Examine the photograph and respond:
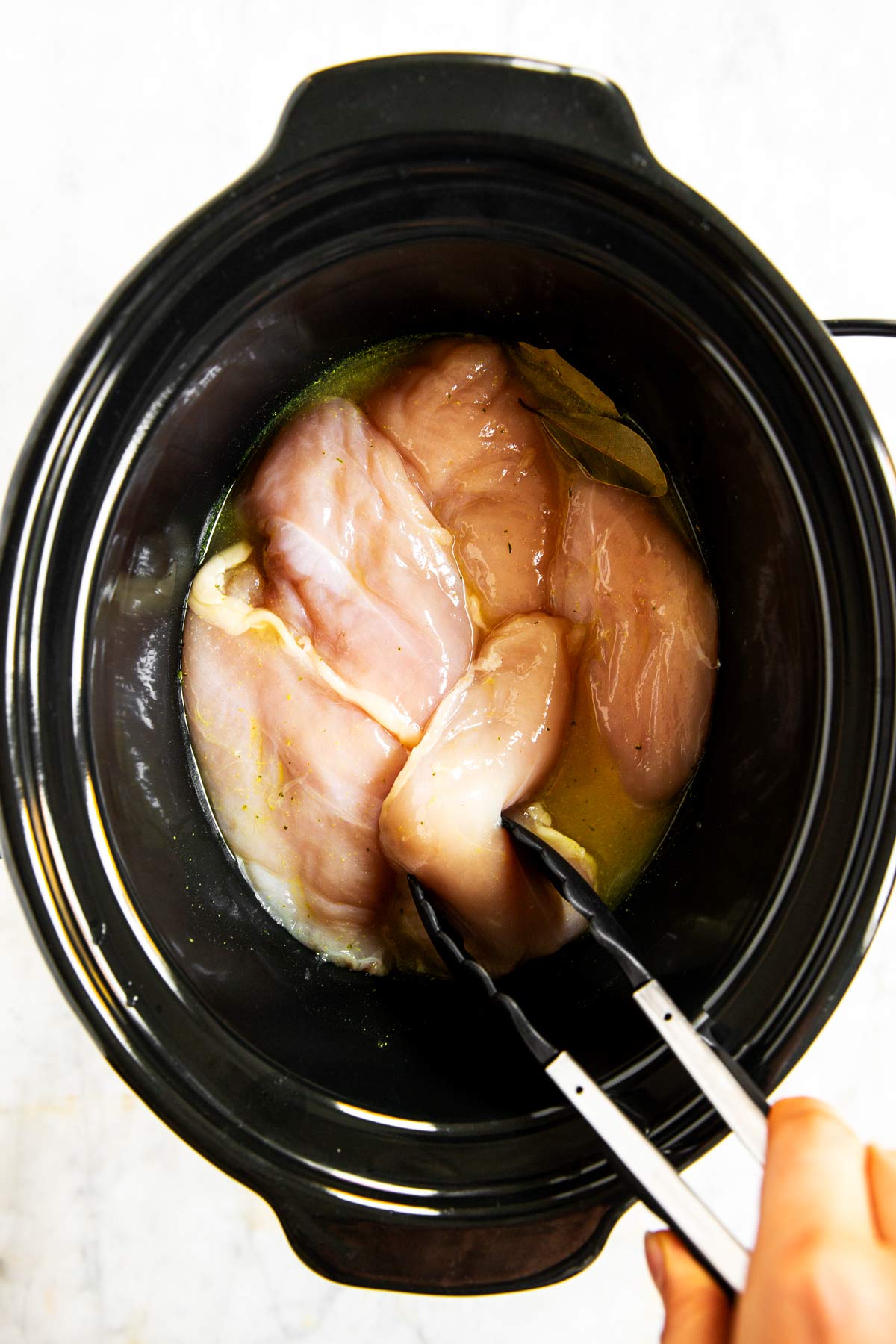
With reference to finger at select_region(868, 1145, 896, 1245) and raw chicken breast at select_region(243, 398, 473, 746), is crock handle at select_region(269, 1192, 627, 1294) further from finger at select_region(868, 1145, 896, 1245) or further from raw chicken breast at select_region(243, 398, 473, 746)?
raw chicken breast at select_region(243, 398, 473, 746)

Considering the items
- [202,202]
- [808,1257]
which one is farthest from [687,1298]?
[202,202]

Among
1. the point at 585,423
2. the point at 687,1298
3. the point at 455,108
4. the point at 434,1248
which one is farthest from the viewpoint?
the point at 585,423

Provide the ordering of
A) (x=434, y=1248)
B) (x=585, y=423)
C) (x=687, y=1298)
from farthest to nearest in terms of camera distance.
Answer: (x=585, y=423) → (x=434, y=1248) → (x=687, y=1298)

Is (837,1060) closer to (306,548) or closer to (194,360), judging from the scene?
(306,548)

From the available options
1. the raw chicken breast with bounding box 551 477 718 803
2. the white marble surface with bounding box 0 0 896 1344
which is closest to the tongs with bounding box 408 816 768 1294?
the raw chicken breast with bounding box 551 477 718 803

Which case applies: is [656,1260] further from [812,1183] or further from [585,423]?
[585,423]

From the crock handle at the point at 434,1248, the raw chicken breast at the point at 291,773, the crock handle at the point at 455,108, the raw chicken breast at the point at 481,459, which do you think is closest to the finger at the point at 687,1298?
the crock handle at the point at 434,1248
